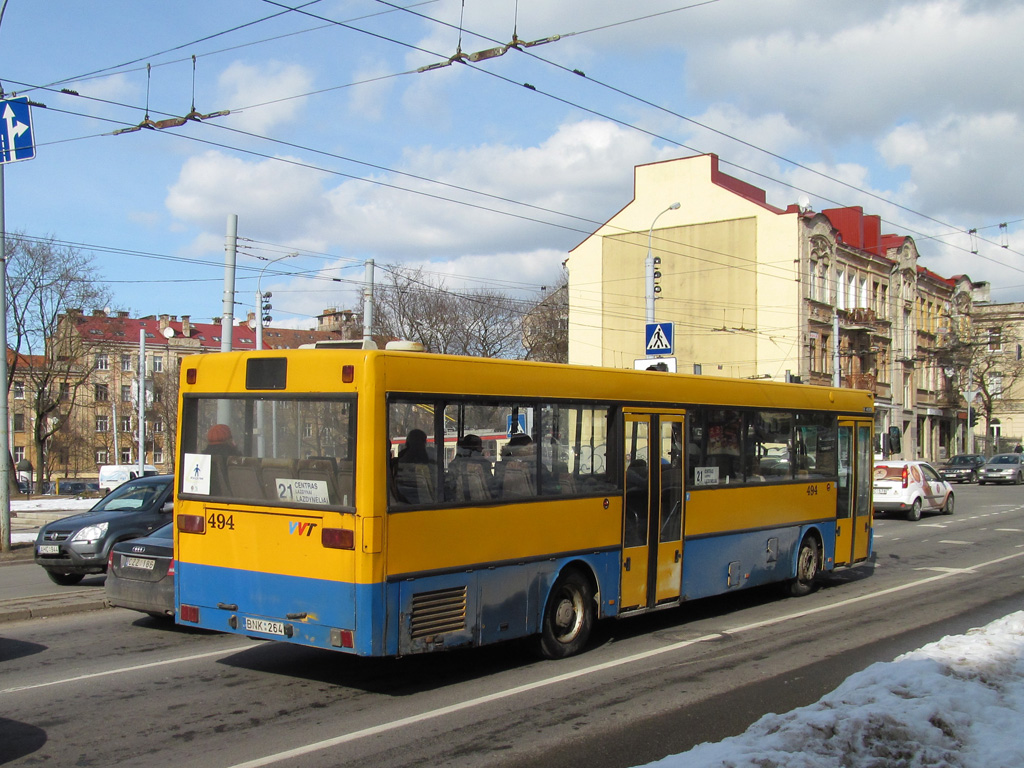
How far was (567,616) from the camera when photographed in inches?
360

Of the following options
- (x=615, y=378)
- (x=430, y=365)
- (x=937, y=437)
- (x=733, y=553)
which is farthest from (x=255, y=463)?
(x=937, y=437)

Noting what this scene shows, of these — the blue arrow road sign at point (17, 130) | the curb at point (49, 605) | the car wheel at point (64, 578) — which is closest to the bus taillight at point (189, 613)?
the curb at point (49, 605)

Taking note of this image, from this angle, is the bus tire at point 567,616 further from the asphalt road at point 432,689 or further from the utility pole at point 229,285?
the utility pole at point 229,285

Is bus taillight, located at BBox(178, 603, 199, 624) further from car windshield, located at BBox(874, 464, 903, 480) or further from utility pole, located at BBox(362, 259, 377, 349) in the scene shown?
car windshield, located at BBox(874, 464, 903, 480)

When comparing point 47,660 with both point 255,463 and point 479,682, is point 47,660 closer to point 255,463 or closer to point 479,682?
point 255,463

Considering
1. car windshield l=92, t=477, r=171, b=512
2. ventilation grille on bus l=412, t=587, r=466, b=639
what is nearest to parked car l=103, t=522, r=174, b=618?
ventilation grille on bus l=412, t=587, r=466, b=639

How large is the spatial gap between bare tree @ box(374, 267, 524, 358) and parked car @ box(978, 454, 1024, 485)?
2651 cm

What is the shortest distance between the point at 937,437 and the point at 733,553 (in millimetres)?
62164

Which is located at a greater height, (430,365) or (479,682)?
(430,365)

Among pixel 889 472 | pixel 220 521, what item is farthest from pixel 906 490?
pixel 220 521

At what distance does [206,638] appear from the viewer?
10.1 metres

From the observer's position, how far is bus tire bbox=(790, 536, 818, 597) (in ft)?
42.5

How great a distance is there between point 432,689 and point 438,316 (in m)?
49.2

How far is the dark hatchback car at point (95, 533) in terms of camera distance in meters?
13.4
